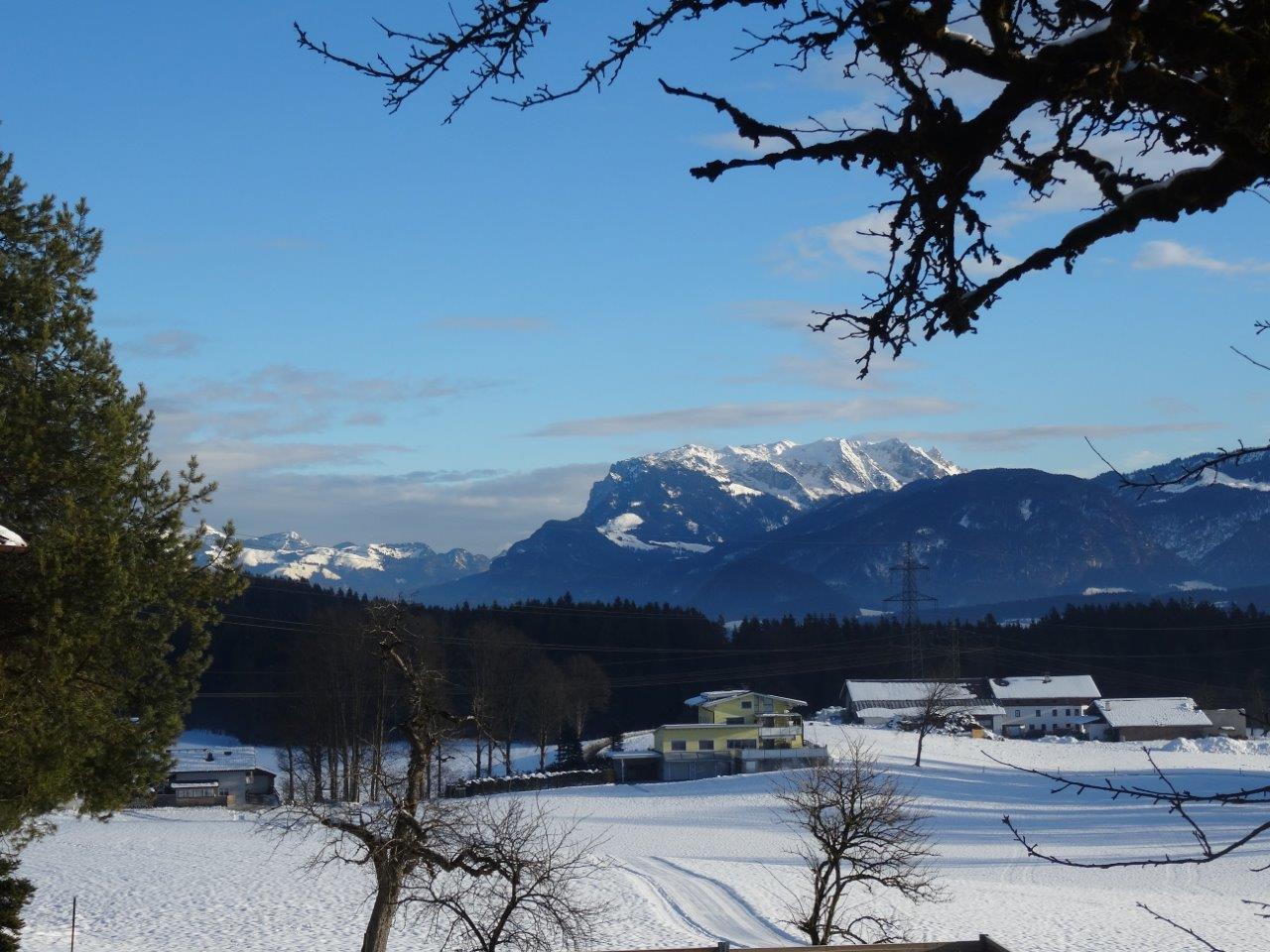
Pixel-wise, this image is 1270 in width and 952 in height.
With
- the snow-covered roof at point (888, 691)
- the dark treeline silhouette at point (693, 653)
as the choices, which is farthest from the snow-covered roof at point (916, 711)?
the dark treeline silhouette at point (693, 653)

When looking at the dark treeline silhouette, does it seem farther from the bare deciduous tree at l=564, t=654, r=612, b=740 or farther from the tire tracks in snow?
the tire tracks in snow

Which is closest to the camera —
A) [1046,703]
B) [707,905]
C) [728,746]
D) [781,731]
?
[707,905]

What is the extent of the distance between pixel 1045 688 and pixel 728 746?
38812mm

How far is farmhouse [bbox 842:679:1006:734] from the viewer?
89.1m

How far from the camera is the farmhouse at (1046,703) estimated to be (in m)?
96.2

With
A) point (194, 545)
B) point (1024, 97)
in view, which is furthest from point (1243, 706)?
point (1024, 97)

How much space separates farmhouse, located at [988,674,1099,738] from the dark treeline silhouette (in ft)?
18.1

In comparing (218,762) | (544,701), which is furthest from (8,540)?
(544,701)

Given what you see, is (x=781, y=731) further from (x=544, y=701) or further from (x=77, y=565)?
(x=77, y=565)

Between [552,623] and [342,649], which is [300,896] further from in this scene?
[552,623]

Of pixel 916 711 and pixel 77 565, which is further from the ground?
pixel 77 565

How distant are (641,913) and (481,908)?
3.89m

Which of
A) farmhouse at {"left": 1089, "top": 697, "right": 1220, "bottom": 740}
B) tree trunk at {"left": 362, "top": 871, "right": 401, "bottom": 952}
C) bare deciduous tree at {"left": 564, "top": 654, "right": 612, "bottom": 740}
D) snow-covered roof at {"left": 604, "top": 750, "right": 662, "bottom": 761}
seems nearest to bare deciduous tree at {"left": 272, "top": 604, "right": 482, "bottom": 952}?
tree trunk at {"left": 362, "top": 871, "right": 401, "bottom": 952}

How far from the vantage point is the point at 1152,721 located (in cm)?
8862
